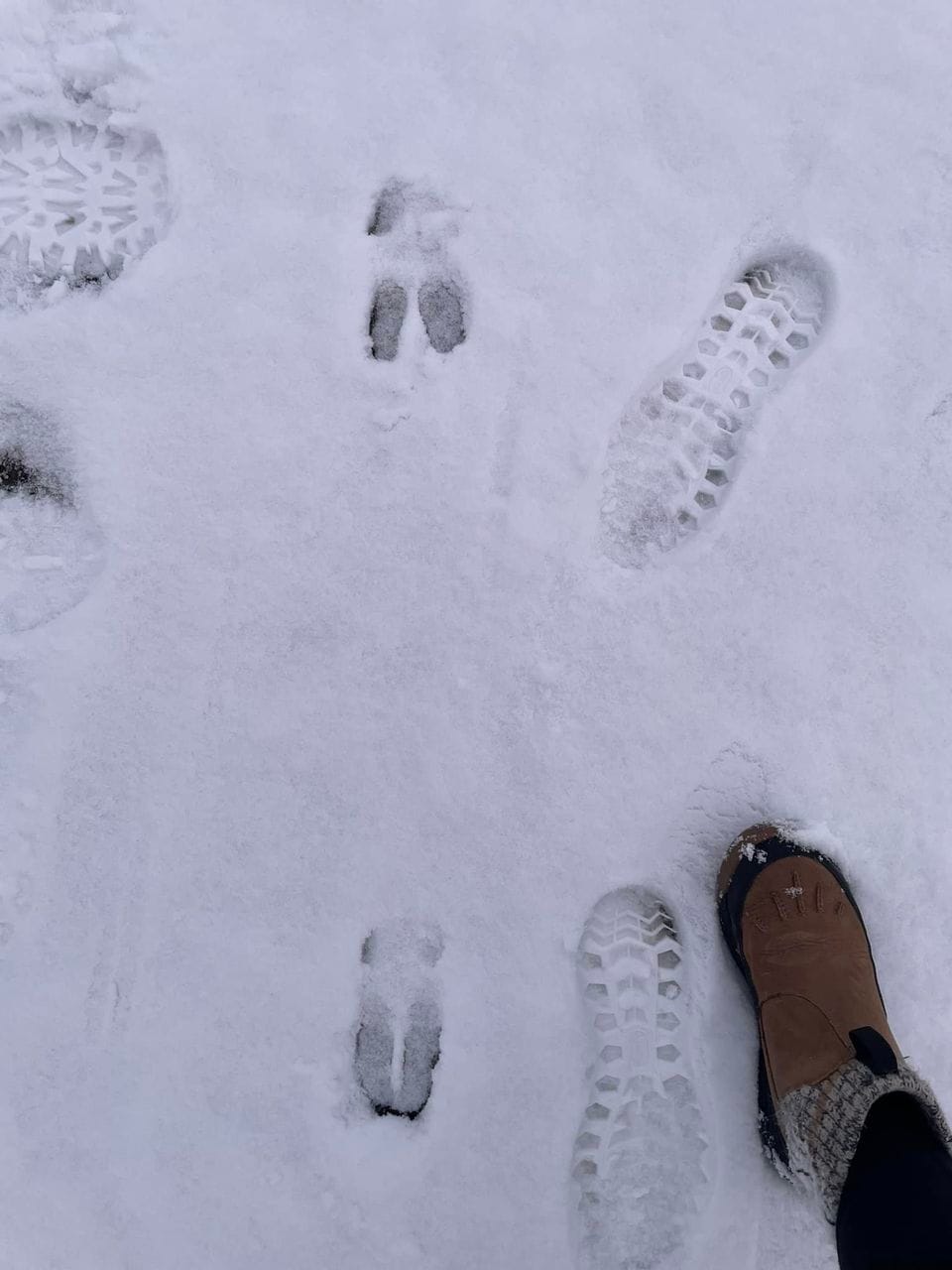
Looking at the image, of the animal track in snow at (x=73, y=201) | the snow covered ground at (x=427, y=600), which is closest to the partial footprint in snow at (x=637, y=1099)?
the snow covered ground at (x=427, y=600)

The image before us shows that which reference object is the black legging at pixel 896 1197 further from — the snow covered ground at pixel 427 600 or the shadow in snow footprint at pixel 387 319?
the shadow in snow footprint at pixel 387 319

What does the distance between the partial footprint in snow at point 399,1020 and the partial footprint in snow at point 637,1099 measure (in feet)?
0.77

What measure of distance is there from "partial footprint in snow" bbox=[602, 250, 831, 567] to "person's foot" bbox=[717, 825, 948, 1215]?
1.69 feet

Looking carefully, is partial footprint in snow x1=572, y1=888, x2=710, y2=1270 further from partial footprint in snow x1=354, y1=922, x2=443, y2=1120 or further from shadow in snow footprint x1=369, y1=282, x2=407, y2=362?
shadow in snow footprint x1=369, y1=282, x2=407, y2=362

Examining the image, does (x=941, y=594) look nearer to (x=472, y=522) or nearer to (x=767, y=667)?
(x=767, y=667)

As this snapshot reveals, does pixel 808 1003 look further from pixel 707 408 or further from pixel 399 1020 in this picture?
pixel 707 408

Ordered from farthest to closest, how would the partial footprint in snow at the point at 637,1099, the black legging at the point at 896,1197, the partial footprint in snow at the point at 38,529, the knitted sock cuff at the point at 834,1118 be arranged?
the partial footprint in snow at the point at 38,529 → the partial footprint in snow at the point at 637,1099 → the knitted sock cuff at the point at 834,1118 → the black legging at the point at 896,1197

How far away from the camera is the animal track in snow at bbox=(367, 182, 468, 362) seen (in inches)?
54.7

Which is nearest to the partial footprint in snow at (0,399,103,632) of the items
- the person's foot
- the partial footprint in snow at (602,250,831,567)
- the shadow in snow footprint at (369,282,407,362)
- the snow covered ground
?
the snow covered ground

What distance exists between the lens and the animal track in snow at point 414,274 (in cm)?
139

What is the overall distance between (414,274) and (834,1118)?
141cm

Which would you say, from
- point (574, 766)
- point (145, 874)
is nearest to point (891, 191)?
point (574, 766)

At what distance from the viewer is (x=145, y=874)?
1271 mm

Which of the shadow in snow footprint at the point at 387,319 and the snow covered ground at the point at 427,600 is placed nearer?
the snow covered ground at the point at 427,600
